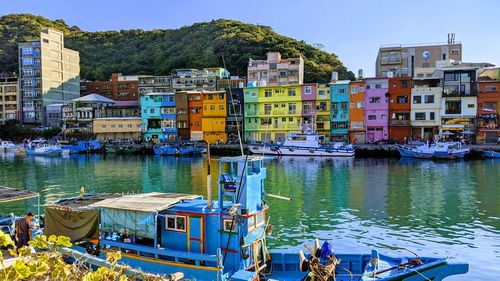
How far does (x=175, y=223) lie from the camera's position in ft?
41.0

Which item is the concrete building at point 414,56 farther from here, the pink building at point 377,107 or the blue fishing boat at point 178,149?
the blue fishing boat at point 178,149

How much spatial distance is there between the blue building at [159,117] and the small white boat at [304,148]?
19930 millimetres

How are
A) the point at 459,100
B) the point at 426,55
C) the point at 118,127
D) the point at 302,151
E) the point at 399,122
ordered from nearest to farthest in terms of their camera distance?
the point at 302,151
the point at 459,100
the point at 399,122
the point at 118,127
the point at 426,55

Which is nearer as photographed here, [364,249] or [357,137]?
[364,249]

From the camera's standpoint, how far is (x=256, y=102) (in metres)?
74.2

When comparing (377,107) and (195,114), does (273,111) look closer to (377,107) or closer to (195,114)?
(195,114)

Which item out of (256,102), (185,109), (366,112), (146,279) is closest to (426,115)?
(366,112)

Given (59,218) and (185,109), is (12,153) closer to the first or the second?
(185,109)

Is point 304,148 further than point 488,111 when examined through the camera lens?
No

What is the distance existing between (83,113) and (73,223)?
76.5m

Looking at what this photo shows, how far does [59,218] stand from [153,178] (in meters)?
25.7

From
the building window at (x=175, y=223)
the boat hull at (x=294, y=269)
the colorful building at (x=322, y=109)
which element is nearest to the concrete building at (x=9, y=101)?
the colorful building at (x=322, y=109)

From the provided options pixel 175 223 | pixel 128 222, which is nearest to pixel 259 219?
pixel 175 223

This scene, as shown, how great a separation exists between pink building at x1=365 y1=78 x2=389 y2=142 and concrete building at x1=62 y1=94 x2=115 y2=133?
52.9m
